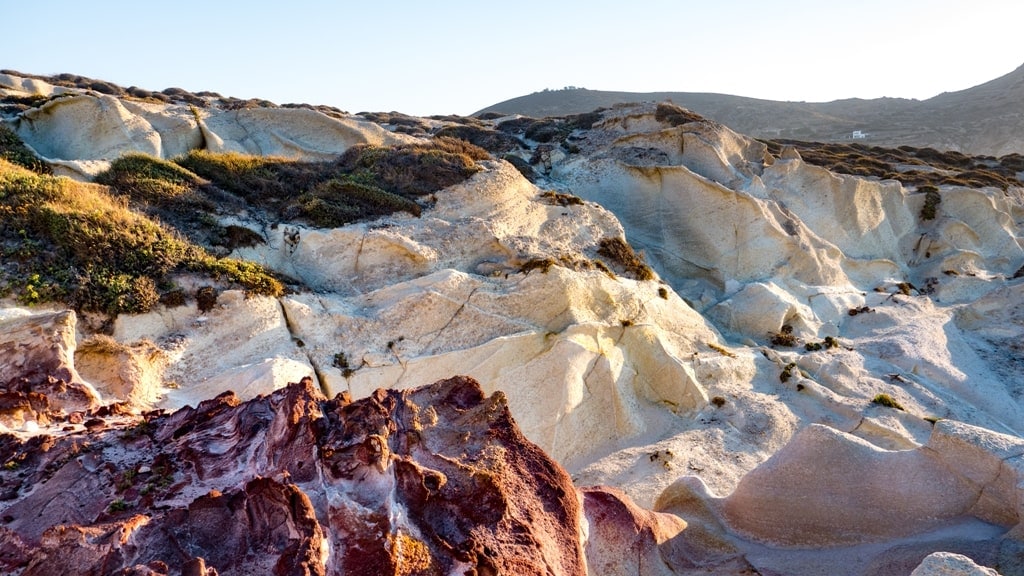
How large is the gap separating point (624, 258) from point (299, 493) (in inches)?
463

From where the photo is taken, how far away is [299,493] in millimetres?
4832

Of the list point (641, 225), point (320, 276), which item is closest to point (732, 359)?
point (641, 225)

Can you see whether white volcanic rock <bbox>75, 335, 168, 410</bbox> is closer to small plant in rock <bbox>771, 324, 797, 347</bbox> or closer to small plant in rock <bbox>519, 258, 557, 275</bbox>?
small plant in rock <bbox>519, 258, 557, 275</bbox>

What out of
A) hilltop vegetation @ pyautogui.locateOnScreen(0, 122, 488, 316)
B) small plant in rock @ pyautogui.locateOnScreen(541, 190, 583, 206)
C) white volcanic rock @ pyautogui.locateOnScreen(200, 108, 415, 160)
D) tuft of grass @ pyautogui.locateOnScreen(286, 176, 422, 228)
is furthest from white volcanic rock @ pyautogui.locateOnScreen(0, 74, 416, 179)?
small plant in rock @ pyautogui.locateOnScreen(541, 190, 583, 206)

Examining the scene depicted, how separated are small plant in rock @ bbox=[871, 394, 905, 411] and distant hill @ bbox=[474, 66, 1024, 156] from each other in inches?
2553

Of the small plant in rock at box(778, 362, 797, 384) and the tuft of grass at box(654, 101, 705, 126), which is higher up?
the tuft of grass at box(654, 101, 705, 126)

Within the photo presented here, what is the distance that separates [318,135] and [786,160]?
18706 millimetres

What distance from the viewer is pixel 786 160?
23328 mm

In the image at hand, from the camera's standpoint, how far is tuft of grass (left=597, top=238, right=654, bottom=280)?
15.2 meters

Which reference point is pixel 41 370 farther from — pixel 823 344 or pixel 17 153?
pixel 823 344

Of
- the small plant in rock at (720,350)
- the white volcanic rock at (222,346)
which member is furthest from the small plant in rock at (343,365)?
the small plant in rock at (720,350)

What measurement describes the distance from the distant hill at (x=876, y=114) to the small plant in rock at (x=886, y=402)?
6485 centimetres

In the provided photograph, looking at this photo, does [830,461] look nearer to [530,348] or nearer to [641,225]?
[530,348]

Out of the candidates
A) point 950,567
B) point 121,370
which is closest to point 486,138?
point 121,370
